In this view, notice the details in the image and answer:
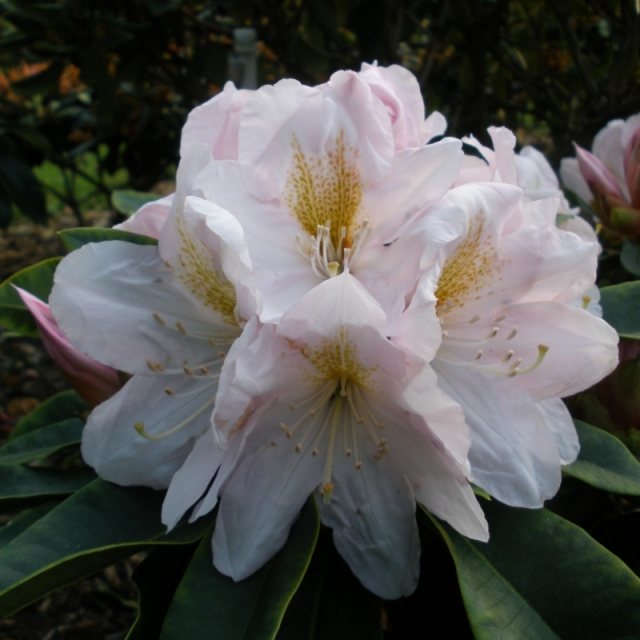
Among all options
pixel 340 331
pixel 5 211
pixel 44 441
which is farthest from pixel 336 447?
pixel 5 211

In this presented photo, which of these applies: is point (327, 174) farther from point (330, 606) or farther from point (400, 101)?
point (330, 606)

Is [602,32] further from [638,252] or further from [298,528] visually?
[298,528]

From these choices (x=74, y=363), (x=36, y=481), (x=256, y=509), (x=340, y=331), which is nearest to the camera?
(x=340, y=331)

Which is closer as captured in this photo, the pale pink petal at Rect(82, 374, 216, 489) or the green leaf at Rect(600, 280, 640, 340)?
the pale pink petal at Rect(82, 374, 216, 489)

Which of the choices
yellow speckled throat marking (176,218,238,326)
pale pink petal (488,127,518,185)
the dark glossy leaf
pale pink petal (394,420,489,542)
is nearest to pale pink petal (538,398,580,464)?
pale pink petal (394,420,489,542)

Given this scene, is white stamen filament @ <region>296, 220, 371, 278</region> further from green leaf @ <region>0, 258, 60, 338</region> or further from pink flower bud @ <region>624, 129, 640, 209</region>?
pink flower bud @ <region>624, 129, 640, 209</region>

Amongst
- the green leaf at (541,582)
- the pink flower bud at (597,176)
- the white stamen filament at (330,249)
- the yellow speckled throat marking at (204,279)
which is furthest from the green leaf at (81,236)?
the pink flower bud at (597,176)
